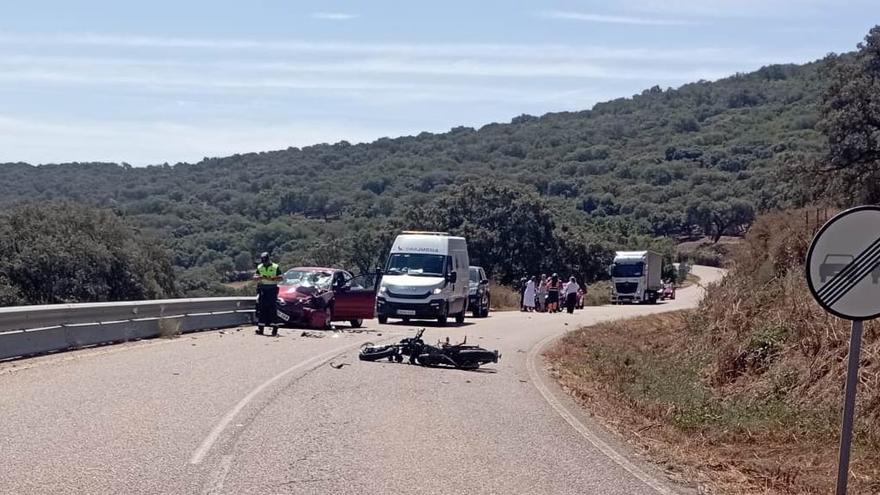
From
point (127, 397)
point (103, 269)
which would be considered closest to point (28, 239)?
point (103, 269)

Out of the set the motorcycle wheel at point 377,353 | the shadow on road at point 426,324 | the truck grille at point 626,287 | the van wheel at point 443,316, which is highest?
the motorcycle wheel at point 377,353

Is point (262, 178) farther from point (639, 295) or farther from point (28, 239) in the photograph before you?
point (28, 239)

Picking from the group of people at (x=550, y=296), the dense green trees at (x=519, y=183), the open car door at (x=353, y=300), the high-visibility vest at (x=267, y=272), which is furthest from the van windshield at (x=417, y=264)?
the dense green trees at (x=519, y=183)

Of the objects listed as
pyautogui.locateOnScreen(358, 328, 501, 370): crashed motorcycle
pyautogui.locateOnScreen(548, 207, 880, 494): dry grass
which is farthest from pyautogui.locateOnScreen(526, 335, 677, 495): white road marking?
pyautogui.locateOnScreen(358, 328, 501, 370): crashed motorcycle

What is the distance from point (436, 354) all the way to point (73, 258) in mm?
28135

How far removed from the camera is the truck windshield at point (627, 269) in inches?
2284

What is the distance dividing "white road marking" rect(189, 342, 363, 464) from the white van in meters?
9.40

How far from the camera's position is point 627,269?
58.5 meters

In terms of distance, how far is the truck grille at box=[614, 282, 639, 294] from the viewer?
5822 cm

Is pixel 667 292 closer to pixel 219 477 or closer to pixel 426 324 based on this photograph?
pixel 426 324

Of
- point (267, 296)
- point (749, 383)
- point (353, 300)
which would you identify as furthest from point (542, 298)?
point (749, 383)

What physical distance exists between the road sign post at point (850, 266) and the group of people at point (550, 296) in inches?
1363

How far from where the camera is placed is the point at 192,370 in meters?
15.6

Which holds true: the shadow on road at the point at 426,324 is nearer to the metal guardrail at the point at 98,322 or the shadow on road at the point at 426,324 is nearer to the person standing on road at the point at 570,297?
the metal guardrail at the point at 98,322
